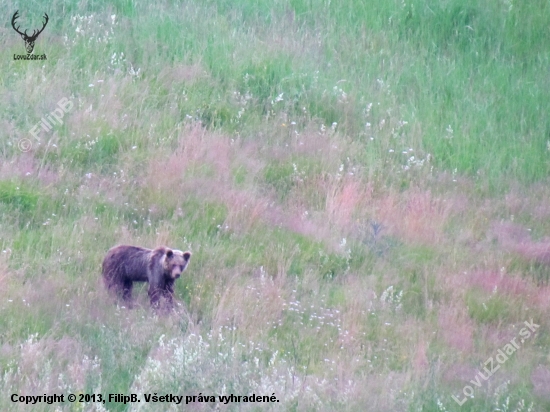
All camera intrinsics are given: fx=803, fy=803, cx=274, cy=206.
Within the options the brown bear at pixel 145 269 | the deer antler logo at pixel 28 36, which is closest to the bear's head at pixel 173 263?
the brown bear at pixel 145 269

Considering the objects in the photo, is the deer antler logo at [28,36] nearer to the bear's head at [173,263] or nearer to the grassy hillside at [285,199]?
the grassy hillside at [285,199]

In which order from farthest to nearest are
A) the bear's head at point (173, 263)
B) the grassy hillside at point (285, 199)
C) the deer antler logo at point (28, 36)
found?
the deer antler logo at point (28, 36) < the bear's head at point (173, 263) < the grassy hillside at point (285, 199)

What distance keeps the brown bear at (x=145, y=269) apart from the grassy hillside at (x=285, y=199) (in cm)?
19

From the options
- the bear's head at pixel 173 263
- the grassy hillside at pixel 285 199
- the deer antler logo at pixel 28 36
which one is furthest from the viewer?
the deer antler logo at pixel 28 36

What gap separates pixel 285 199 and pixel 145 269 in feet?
7.71

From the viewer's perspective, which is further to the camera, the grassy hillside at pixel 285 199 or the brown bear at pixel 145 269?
the brown bear at pixel 145 269

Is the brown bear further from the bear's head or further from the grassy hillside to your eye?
the grassy hillside

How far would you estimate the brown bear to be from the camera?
733 centimetres

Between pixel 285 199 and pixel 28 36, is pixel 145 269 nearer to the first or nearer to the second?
pixel 285 199

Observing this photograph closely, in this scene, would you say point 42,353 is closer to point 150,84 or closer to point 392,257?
point 392,257

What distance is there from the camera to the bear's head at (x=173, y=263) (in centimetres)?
730

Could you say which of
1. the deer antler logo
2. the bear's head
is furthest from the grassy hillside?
the bear's head

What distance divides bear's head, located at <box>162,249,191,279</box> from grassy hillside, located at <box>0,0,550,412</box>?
0.30 metres

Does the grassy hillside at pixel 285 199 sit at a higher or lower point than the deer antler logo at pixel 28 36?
lower
